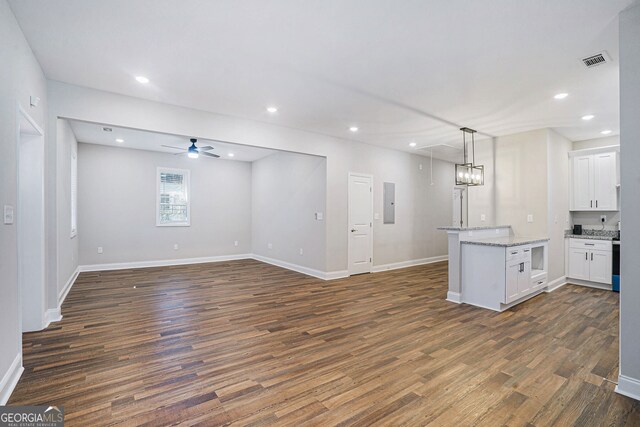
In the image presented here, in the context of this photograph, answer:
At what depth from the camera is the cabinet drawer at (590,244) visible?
5.35m

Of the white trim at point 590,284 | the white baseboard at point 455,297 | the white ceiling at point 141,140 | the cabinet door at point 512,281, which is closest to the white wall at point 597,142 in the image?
the white trim at point 590,284

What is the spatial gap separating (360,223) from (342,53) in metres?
4.05

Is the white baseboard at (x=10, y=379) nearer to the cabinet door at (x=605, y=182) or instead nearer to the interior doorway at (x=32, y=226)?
the interior doorway at (x=32, y=226)

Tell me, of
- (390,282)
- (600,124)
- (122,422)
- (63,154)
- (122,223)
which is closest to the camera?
(122,422)

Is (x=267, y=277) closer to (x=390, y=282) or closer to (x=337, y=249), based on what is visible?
(x=337, y=249)

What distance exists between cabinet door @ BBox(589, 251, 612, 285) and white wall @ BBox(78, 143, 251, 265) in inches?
299

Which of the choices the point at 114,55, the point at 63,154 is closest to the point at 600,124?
the point at 114,55

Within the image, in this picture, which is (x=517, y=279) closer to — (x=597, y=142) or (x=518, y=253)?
(x=518, y=253)

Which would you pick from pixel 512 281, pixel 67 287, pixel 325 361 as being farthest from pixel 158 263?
pixel 512 281

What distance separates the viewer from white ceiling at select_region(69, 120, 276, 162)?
5.61 metres

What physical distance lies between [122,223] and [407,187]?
670 cm

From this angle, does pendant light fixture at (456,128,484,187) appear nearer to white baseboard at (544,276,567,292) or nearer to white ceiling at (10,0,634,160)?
white ceiling at (10,0,634,160)

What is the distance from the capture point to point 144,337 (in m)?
3.28

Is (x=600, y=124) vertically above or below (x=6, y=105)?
above
